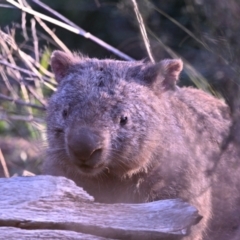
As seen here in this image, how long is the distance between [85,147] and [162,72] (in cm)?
100

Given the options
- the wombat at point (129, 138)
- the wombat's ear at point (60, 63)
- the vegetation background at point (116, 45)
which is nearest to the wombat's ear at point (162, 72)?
the wombat at point (129, 138)

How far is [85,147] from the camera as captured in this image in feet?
13.0

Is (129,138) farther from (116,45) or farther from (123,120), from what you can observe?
(116,45)

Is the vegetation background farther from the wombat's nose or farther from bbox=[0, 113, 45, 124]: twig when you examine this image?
the wombat's nose

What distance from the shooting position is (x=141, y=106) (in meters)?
4.49

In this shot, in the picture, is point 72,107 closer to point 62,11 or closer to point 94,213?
point 94,213

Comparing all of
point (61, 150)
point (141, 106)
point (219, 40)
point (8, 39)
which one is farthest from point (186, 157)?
point (8, 39)

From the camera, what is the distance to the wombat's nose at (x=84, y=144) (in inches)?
156

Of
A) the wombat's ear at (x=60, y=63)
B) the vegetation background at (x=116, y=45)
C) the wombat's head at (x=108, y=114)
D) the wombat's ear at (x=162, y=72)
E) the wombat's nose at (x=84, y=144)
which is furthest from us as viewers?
the wombat's ear at (x=60, y=63)

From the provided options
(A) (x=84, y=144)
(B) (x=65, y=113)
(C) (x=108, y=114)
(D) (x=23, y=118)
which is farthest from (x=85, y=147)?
(D) (x=23, y=118)

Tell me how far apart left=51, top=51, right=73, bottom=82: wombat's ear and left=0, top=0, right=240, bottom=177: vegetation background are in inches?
20.3

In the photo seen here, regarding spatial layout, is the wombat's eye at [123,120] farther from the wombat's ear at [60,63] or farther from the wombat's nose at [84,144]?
the wombat's ear at [60,63]

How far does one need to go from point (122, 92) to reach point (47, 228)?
3.75 feet

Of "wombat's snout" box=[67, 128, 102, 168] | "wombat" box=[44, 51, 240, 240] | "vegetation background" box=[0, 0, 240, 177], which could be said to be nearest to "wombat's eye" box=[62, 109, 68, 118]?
"wombat" box=[44, 51, 240, 240]
